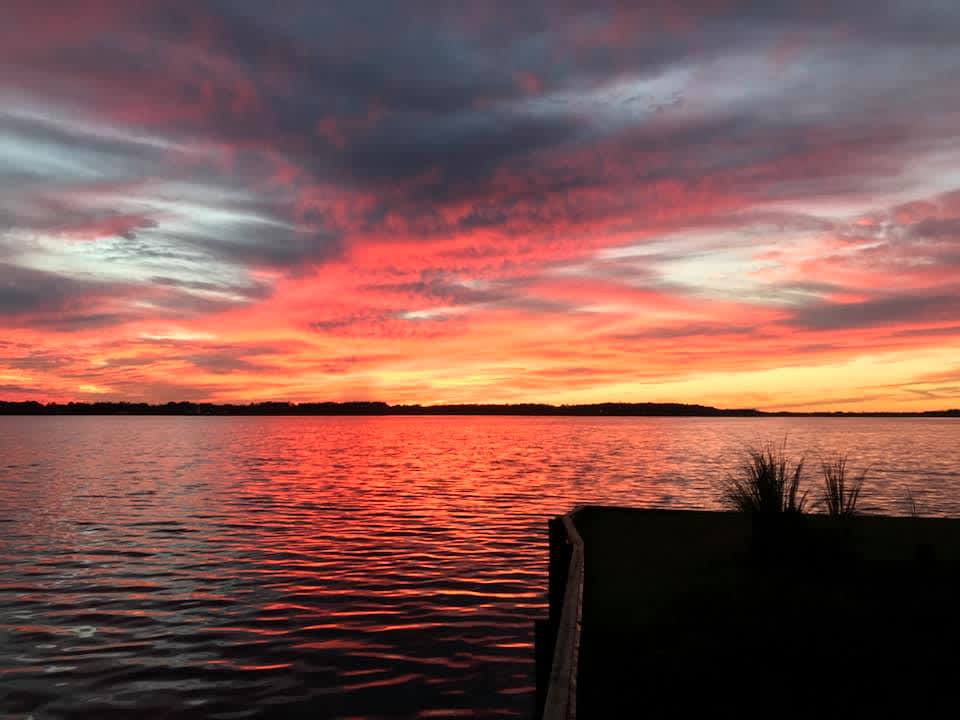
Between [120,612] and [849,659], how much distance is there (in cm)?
1261

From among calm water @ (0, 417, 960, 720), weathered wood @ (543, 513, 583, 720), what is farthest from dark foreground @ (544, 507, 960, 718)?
calm water @ (0, 417, 960, 720)

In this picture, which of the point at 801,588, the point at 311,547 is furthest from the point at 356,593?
the point at 801,588

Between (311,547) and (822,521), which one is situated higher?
(822,521)

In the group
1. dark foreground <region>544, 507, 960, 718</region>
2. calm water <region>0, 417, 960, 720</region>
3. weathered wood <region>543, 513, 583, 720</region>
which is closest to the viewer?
weathered wood <region>543, 513, 583, 720</region>

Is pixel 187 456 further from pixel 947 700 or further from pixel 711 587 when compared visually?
pixel 947 700

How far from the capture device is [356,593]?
1647 cm

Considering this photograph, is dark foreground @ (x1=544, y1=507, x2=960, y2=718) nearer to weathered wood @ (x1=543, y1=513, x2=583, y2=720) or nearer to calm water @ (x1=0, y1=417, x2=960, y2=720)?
weathered wood @ (x1=543, y1=513, x2=583, y2=720)

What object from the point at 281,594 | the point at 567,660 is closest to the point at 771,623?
the point at 567,660

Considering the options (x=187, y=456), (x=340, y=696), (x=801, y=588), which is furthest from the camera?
(x=187, y=456)

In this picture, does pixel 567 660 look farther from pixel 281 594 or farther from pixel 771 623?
pixel 281 594

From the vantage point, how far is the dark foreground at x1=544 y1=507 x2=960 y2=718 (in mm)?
7465

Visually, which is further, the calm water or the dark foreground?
the calm water

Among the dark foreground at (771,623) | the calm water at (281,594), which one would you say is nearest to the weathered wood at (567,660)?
the dark foreground at (771,623)

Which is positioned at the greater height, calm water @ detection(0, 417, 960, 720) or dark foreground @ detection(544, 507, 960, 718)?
dark foreground @ detection(544, 507, 960, 718)
